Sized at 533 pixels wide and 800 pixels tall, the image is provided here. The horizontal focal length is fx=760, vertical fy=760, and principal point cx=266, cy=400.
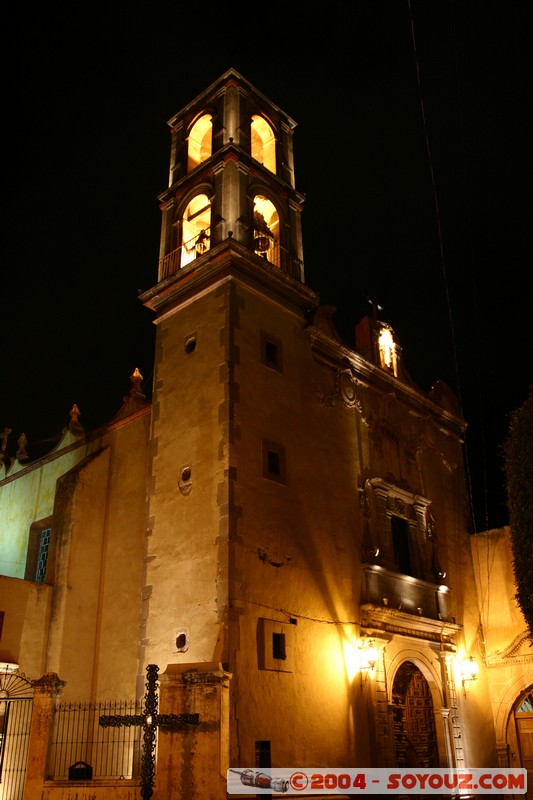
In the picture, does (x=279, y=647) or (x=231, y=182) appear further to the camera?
(x=231, y=182)

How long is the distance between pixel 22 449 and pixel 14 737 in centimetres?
1285

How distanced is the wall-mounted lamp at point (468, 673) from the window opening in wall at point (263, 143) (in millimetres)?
14203

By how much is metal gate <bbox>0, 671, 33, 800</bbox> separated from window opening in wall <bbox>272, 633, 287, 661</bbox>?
4.47m

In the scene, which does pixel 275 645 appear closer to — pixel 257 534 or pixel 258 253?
pixel 257 534

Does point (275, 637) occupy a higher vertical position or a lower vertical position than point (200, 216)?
lower

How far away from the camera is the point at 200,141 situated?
71.7 ft

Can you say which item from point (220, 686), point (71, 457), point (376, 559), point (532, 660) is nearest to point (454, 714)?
point (532, 660)

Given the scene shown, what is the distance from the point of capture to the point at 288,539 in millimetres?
15844

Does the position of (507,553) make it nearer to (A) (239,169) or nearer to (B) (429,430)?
(B) (429,430)

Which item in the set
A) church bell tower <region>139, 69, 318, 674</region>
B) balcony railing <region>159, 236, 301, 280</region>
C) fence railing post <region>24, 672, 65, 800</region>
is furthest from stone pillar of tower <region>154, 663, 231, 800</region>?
balcony railing <region>159, 236, 301, 280</region>

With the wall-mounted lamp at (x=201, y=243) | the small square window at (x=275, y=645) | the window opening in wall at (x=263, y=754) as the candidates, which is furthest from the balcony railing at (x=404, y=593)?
the wall-mounted lamp at (x=201, y=243)

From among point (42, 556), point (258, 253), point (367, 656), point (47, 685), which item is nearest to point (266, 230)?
point (258, 253)

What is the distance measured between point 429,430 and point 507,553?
4117mm

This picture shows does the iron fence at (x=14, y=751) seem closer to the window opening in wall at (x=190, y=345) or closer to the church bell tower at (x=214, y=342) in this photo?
the church bell tower at (x=214, y=342)
